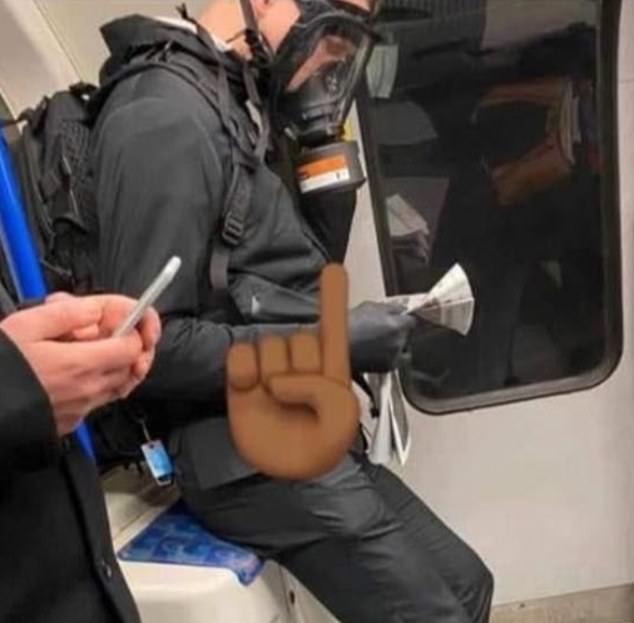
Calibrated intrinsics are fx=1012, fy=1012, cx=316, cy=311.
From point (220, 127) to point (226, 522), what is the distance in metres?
0.55

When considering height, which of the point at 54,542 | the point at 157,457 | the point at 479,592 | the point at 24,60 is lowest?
the point at 479,592

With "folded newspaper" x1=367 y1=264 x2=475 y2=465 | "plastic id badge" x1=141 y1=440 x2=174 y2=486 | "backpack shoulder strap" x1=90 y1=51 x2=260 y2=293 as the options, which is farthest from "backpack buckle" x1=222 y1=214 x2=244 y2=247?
"plastic id badge" x1=141 y1=440 x2=174 y2=486

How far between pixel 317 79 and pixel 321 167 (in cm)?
16

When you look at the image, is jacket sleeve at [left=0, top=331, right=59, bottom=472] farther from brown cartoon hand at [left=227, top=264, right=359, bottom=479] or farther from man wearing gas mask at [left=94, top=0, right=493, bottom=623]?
man wearing gas mask at [left=94, top=0, right=493, bottom=623]

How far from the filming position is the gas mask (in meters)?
1.34

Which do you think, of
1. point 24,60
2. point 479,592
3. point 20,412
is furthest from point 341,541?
point 24,60

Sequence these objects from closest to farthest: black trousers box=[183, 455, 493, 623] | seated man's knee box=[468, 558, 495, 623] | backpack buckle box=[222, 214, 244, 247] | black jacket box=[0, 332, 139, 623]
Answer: black jacket box=[0, 332, 139, 623], backpack buckle box=[222, 214, 244, 247], black trousers box=[183, 455, 493, 623], seated man's knee box=[468, 558, 495, 623]

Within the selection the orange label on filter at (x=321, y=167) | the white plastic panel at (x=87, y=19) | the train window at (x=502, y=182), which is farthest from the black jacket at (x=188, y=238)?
the train window at (x=502, y=182)

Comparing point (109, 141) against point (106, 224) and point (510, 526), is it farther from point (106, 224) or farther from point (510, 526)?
point (510, 526)

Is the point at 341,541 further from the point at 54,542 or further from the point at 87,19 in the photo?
the point at 87,19

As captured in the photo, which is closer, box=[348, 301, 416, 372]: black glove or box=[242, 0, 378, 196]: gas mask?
box=[348, 301, 416, 372]: black glove

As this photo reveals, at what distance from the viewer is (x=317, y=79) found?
1411 mm

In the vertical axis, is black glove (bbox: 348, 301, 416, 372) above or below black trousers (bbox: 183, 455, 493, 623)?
above

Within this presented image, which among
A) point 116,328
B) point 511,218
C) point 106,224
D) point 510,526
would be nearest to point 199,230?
point 106,224
